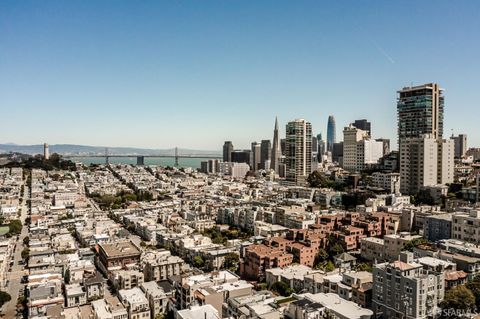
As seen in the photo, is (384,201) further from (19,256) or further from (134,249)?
(19,256)

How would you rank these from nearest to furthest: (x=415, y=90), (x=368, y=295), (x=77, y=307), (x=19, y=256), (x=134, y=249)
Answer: (x=368, y=295) < (x=77, y=307) < (x=134, y=249) < (x=19, y=256) < (x=415, y=90)

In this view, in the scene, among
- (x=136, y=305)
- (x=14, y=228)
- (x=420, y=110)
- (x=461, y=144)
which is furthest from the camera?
(x=461, y=144)

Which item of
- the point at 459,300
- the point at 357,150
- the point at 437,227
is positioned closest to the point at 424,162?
the point at 437,227

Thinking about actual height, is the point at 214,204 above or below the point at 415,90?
below

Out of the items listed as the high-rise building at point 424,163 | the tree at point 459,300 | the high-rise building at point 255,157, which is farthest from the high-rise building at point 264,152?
the tree at point 459,300

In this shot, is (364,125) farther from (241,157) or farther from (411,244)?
(411,244)

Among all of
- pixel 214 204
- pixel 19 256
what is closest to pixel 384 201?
pixel 214 204

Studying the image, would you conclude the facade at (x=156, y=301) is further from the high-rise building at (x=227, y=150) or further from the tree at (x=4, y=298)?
the high-rise building at (x=227, y=150)
